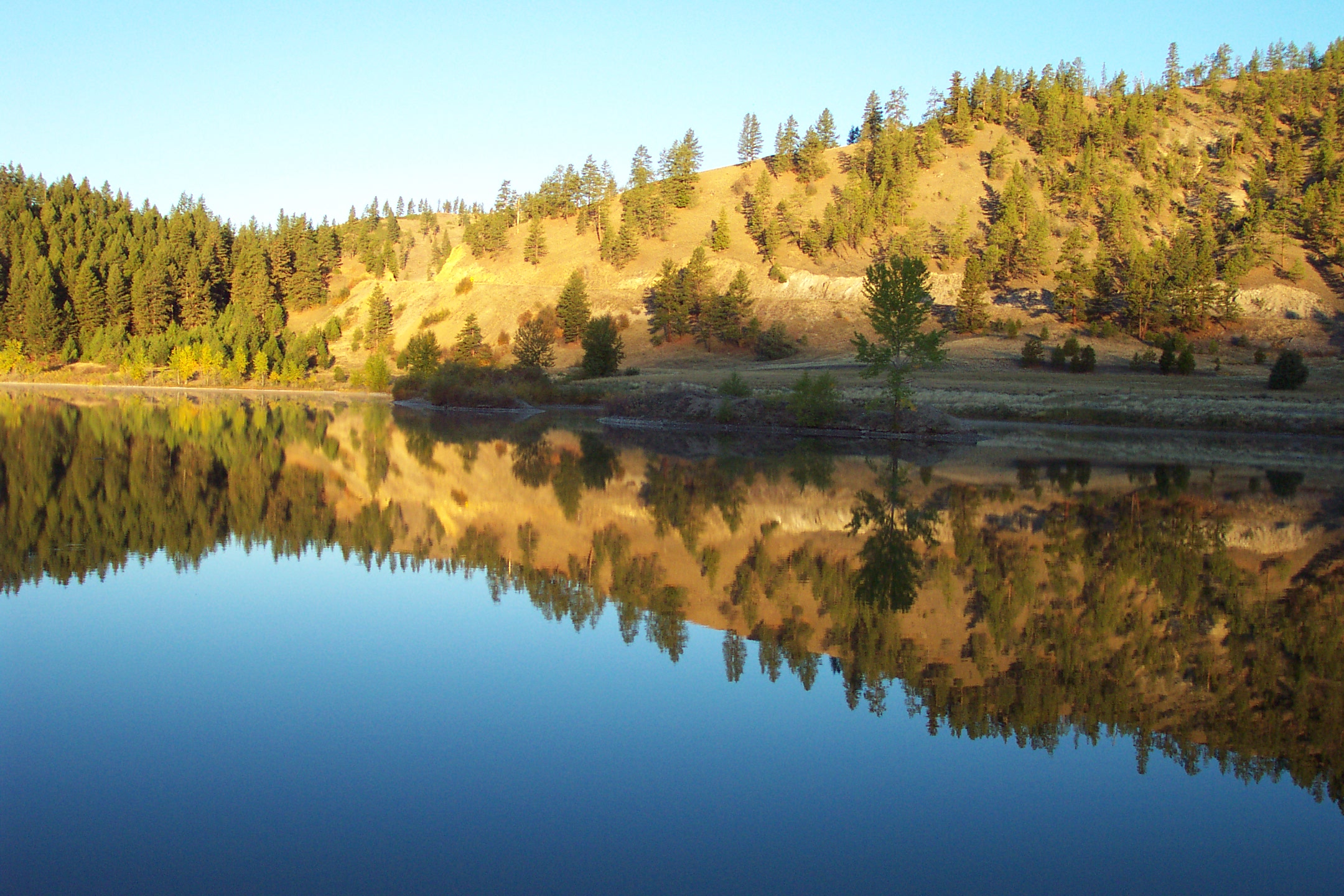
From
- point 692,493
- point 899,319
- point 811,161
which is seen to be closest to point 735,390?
point 899,319

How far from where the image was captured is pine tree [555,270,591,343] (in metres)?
88.6

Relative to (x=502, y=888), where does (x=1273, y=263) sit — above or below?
above

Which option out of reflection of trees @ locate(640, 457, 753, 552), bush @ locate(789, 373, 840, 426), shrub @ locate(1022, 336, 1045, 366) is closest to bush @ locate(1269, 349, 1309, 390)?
shrub @ locate(1022, 336, 1045, 366)

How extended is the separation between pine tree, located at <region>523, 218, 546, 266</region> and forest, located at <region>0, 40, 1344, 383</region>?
0.24 m

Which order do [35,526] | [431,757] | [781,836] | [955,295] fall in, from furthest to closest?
[955,295] → [35,526] → [431,757] → [781,836]

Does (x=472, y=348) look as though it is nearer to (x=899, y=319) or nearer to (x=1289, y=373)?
(x=899, y=319)

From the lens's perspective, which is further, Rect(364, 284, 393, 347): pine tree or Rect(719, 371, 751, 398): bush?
Rect(364, 284, 393, 347): pine tree

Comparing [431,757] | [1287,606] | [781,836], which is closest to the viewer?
[781,836]

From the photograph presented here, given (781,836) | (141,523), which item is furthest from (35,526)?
(781,836)

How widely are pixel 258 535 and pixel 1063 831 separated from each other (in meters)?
13.7

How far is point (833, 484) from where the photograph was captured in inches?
946

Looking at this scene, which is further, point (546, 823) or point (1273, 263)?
point (1273, 263)

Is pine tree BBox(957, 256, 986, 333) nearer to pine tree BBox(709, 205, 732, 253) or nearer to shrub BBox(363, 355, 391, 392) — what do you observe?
pine tree BBox(709, 205, 732, 253)

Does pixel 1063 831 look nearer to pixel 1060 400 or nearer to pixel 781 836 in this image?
pixel 781 836
